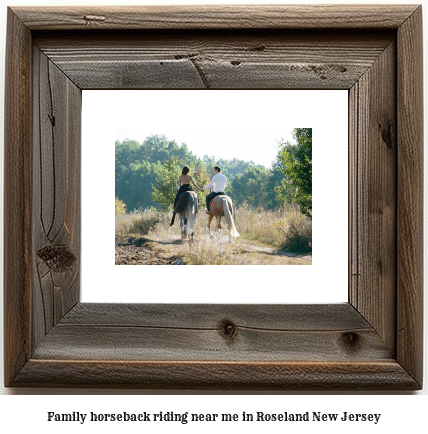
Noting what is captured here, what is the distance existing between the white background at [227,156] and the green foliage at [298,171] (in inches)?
0.6

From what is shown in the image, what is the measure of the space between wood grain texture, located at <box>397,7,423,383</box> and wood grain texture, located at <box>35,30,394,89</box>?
0.06m

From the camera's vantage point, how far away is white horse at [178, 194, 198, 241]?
1.00 m

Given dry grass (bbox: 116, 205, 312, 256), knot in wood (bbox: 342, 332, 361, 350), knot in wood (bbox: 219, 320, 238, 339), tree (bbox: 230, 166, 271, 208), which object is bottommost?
knot in wood (bbox: 342, 332, 361, 350)

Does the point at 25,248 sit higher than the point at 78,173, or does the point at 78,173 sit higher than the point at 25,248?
the point at 78,173

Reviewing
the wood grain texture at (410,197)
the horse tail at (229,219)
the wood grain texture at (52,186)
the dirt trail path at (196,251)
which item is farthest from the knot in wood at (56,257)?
the wood grain texture at (410,197)

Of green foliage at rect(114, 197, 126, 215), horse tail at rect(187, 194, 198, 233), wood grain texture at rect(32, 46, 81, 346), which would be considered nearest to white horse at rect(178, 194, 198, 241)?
horse tail at rect(187, 194, 198, 233)

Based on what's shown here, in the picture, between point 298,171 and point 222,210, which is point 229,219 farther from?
point 298,171

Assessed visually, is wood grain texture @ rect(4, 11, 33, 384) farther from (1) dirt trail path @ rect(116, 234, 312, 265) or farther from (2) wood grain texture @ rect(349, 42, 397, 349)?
(2) wood grain texture @ rect(349, 42, 397, 349)

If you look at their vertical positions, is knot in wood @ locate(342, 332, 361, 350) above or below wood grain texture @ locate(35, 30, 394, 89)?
below

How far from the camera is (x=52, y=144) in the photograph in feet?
3.23

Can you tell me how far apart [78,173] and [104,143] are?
0.09 metres

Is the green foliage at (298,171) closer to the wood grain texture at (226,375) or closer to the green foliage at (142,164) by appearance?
the green foliage at (142,164)
